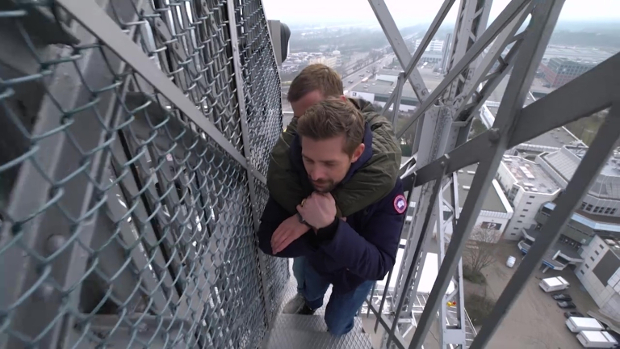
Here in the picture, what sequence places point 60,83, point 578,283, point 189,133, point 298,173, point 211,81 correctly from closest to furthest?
point 60,83, point 189,133, point 211,81, point 298,173, point 578,283

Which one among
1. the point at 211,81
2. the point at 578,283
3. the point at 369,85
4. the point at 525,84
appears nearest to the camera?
the point at 525,84

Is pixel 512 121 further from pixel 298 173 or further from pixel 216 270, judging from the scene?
pixel 216 270

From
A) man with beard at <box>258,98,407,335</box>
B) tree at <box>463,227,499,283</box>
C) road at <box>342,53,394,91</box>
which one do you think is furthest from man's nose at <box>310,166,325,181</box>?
road at <box>342,53,394,91</box>

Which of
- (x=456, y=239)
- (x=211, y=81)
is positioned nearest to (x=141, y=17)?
(x=211, y=81)

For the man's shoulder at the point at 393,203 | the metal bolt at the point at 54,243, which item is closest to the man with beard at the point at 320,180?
the man's shoulder at the point at 393,203

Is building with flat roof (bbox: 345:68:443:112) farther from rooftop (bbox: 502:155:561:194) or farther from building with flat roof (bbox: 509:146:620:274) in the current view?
building with flat roof (bbox: 509:146:620:274)
